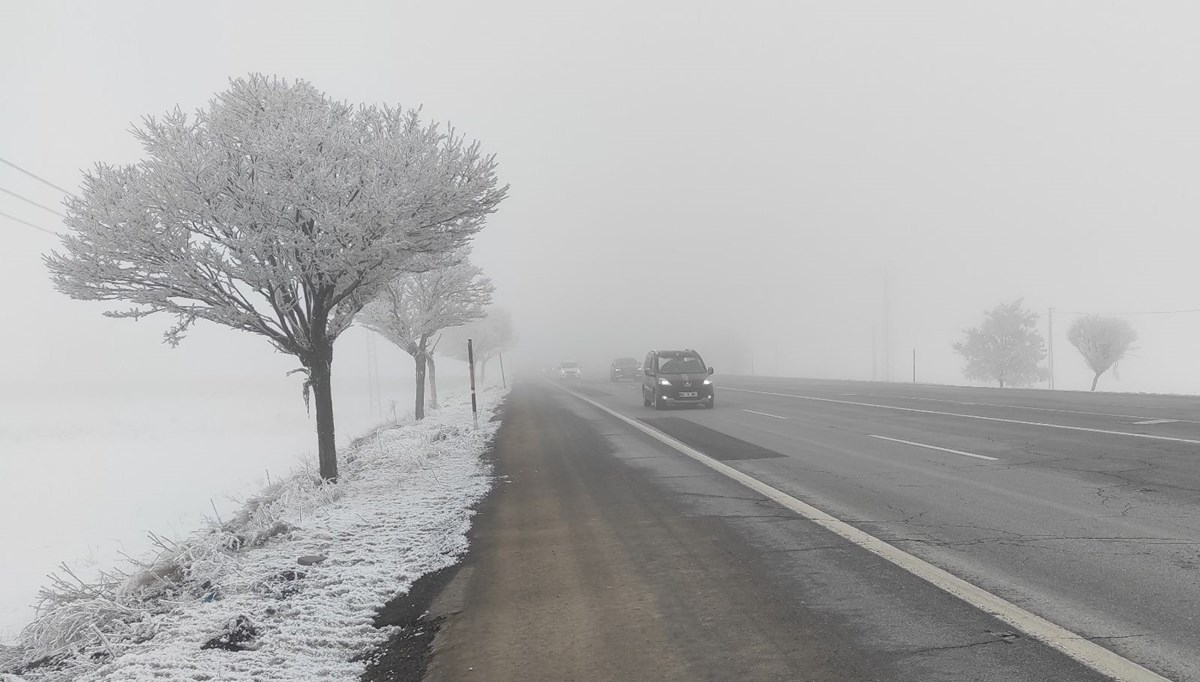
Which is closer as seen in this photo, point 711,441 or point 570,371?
point 711,441

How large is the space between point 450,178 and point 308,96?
10.4 ft

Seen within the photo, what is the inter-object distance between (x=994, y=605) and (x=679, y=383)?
17.1m

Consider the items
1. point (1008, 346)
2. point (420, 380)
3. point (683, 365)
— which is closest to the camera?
point (683, 365)

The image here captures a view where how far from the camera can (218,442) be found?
32.0 meters

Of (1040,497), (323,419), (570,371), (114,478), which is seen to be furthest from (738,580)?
(570,371)

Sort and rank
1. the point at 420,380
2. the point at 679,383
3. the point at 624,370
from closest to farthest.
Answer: the point at 679,383
the point at 420,380
the point at 624,370

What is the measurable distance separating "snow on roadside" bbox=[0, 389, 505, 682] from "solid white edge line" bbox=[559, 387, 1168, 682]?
3.62 metres

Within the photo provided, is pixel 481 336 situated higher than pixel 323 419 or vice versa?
pixel 481 336

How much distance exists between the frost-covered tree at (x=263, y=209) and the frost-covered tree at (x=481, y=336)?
38385 millimetres

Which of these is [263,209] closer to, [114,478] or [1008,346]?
[114,478]

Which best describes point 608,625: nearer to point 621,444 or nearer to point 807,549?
point 807,549

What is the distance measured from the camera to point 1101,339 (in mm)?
46969

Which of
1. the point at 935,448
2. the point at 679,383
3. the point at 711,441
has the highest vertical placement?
the point at 679,383

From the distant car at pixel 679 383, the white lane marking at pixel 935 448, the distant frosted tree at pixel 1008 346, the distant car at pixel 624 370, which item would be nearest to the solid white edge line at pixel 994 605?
the white lane marking at pixel 935 448
